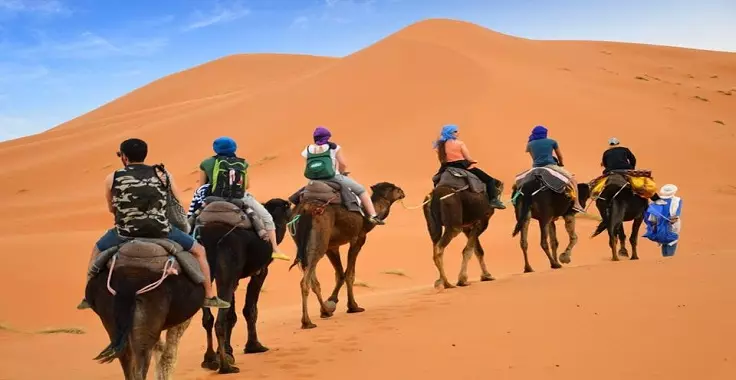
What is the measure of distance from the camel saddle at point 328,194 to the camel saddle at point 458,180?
7.01 ft

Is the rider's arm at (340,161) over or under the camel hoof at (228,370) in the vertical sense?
over

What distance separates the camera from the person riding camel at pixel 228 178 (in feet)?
30.7

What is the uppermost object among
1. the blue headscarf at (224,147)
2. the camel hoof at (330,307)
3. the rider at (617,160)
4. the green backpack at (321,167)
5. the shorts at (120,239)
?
the blue headscarf at (224,147)

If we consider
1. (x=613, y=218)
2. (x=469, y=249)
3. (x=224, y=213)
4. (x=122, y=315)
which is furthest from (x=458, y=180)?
(x=122, y=315)

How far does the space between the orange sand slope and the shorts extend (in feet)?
6.85

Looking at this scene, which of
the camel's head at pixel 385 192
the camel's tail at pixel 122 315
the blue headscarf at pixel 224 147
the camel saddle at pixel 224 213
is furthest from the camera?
the camel's head at pixel 385 192

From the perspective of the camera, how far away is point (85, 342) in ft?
44.9

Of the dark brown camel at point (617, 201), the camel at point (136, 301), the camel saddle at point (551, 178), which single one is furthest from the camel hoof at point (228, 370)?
the dark brown camel at point (617, 201)

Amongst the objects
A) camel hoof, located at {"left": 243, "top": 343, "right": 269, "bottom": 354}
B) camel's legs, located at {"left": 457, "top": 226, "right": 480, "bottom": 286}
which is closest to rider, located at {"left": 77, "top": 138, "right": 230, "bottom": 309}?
camel hoof, located at {"left": 243, "top": 343, "right": 269, "bottom": 354}

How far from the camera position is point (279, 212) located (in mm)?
10773

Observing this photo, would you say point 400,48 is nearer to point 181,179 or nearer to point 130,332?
point 181,179

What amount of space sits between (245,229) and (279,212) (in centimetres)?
156

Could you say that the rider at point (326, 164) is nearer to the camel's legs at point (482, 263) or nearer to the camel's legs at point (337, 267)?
the camel's legs at point (337, 267)

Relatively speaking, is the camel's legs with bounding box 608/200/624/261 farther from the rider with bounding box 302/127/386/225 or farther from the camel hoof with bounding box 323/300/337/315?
the camel hoof with bounding box 323/300/337/315
